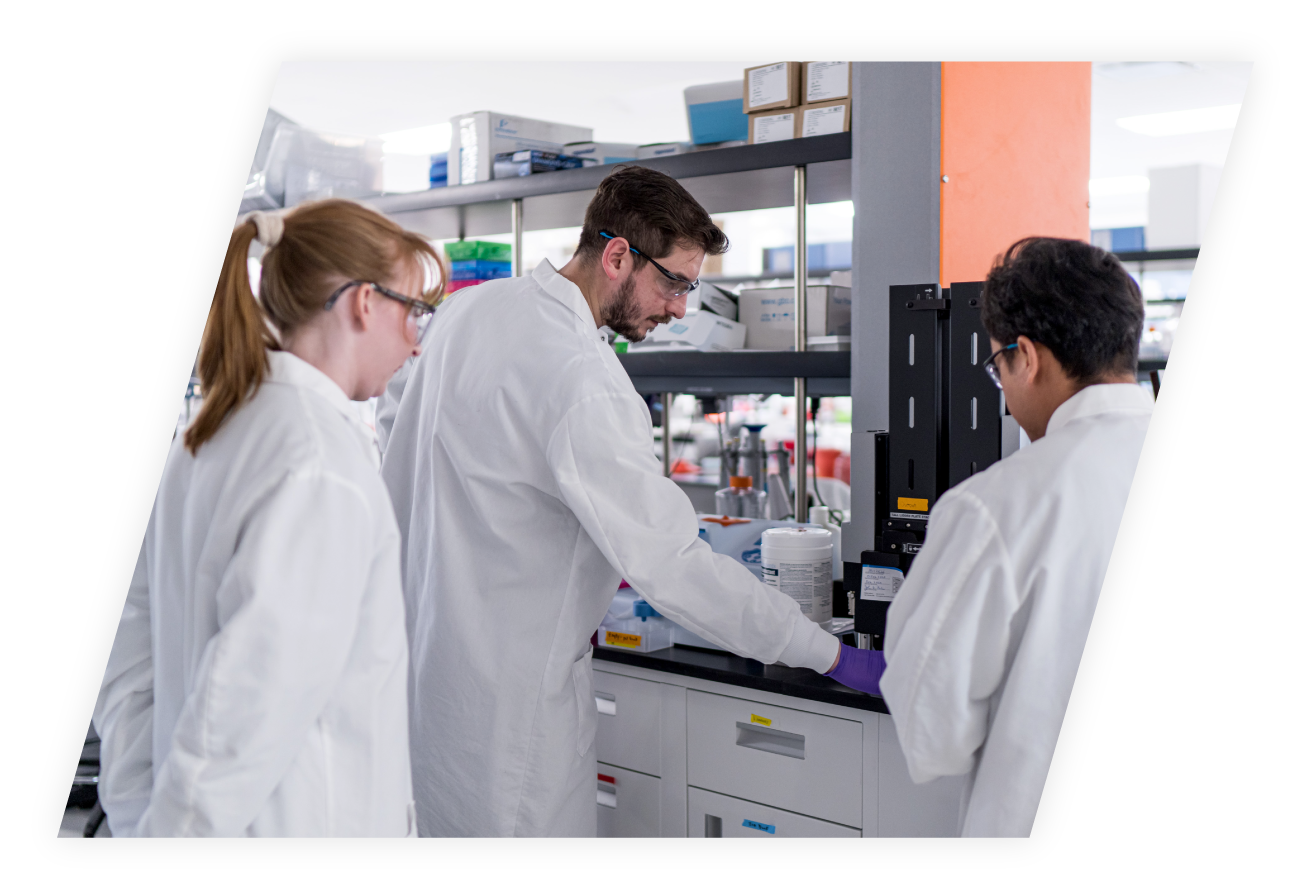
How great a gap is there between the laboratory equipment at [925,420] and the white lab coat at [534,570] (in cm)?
20

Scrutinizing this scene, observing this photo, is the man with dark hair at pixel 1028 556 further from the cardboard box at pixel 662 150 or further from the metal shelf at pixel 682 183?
the cardboard box at pixel 662 150

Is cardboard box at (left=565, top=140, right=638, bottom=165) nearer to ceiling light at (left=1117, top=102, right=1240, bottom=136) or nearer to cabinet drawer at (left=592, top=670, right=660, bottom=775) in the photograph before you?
cabinet drawer at (left=592, top=670, right=660, bottom=775)

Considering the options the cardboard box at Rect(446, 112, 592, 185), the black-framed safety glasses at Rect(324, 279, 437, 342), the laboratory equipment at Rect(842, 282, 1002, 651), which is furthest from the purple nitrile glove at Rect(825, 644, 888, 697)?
the cardboard box at Rect(446, 112, 592, 185)

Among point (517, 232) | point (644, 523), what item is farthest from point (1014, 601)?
point (517, 232)

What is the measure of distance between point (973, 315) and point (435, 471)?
995 millimetres

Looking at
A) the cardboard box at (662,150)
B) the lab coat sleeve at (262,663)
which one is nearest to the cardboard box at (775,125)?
the cardboard box at (662,150)

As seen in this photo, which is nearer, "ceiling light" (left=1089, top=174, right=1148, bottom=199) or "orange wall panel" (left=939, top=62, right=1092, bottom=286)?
"orange wall panel" (left=939, top=62, right=1092, bottom=286)

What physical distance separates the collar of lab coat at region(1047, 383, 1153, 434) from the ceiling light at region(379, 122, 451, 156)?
237 inches

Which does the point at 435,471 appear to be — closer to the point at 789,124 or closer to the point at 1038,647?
the point at 1038,647

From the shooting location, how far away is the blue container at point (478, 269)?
333cm

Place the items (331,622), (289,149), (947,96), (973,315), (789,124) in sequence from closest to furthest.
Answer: (331,622) → (973,315) → (947,96) → (789,124) → (289,149)

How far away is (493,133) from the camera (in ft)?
9.94

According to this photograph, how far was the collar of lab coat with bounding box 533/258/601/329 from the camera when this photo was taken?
171cm
